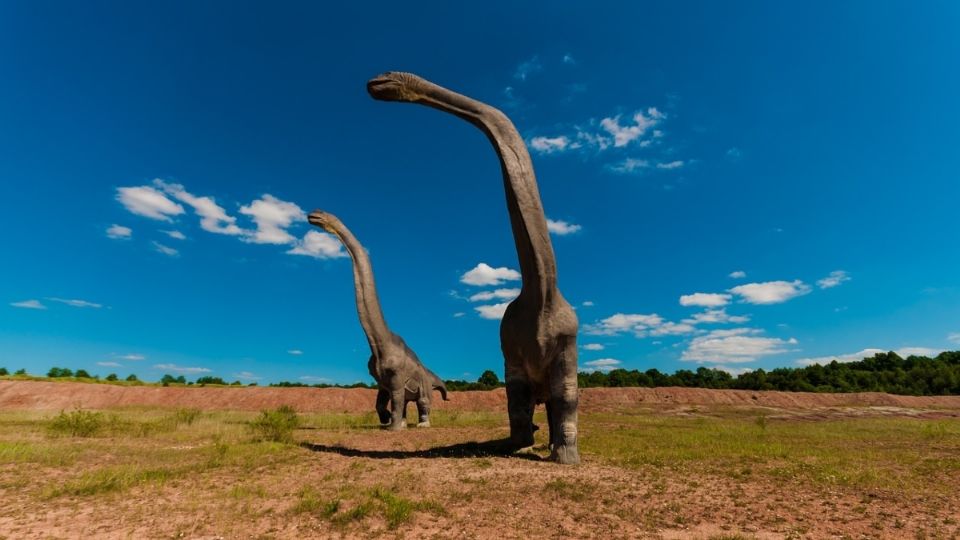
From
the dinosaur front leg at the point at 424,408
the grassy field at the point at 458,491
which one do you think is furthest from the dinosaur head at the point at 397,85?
the dinosaur front leg at the point at 424,408

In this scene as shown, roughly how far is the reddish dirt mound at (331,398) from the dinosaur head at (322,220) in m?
23.0

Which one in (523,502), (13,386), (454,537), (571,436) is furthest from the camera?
(13,386)

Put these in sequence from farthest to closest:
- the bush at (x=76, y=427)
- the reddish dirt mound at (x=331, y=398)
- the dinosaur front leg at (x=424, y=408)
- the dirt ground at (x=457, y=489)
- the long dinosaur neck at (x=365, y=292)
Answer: the reddish dirt mound at (x=331, y=398)
the dinosaur front leg at (x=424, y=408)
the long dinosaur neck at (x=365, y=292)
the bush at (x=76, y=427)
the dirt ground at (x=457, y=489)

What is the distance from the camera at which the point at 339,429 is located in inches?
630

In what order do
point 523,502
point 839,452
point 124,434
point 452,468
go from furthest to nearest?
point 124,434, point 839,452, point 452,468, point 523,502

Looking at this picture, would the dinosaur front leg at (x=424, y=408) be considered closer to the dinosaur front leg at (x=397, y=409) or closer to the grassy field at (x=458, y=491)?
the dinosaur front leg at (x=397, y=409)

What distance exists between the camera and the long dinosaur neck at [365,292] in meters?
15.1

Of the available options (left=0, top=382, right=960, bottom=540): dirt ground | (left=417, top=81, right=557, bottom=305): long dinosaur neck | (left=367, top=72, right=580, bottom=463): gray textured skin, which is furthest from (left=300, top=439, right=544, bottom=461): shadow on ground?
(left=417, top=81, right=557, bottom=305): long dinosaur neck

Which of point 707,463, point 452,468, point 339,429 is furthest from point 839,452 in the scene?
point 339,429

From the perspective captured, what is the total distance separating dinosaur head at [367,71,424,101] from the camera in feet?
26.9

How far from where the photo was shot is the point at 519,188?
8.27 m

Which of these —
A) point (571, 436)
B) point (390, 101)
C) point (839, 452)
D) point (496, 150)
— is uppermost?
point (390, 101)

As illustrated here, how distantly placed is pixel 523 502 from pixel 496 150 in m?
5.54

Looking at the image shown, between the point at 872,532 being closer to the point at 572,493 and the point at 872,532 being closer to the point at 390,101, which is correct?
the point at 572,493
